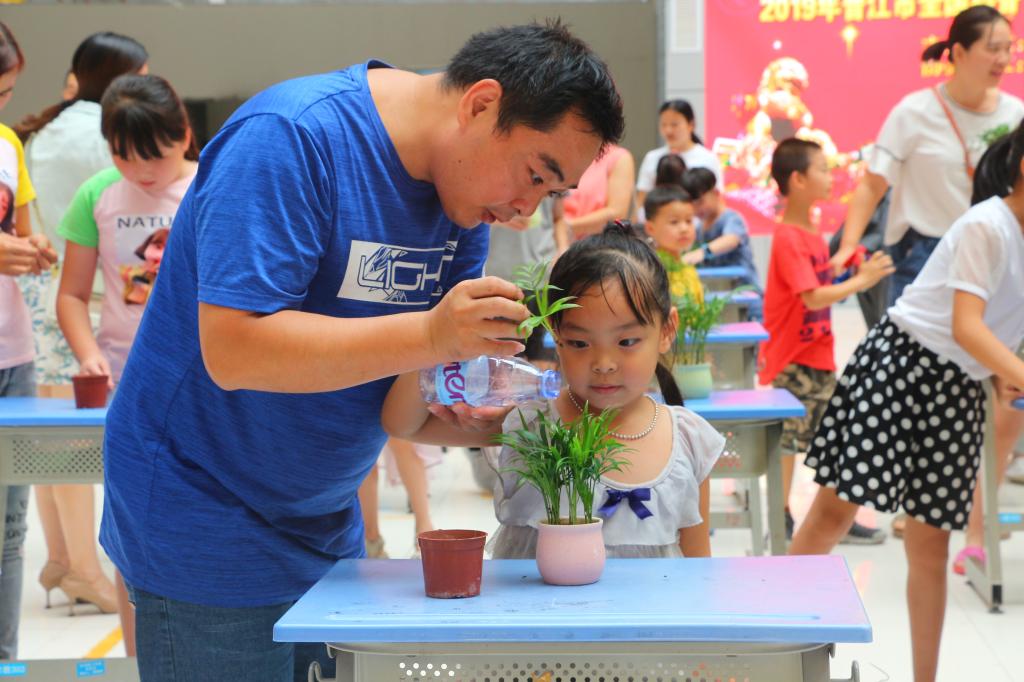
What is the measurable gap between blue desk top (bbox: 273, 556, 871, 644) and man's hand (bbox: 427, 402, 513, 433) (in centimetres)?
20

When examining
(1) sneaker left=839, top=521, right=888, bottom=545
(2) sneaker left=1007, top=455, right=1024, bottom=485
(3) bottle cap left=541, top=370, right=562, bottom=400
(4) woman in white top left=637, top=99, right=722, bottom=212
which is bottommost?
(1) sneaker left=839, top=521, right=888, bottom=545

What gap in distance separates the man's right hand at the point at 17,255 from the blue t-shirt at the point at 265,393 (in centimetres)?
134

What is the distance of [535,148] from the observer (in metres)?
1.38

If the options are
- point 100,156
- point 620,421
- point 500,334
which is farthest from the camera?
point 100,156

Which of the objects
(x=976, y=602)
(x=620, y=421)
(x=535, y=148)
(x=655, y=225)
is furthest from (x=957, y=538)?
(x=535, y=148)

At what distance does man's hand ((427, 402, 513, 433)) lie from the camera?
5.29 feet

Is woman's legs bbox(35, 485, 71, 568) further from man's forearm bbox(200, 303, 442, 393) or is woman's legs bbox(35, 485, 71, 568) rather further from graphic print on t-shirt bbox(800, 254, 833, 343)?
man's forearm bbox(200, 303, 442, 393)

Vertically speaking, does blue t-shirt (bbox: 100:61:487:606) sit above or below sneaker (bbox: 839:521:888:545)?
above

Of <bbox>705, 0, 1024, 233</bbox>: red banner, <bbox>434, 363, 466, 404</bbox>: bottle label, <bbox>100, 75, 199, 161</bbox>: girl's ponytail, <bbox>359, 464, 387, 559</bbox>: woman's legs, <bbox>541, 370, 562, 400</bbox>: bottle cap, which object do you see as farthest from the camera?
<bbox>705, 0, 1024, 233</bbox>: red banner

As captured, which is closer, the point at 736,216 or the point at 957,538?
the point at 957,538

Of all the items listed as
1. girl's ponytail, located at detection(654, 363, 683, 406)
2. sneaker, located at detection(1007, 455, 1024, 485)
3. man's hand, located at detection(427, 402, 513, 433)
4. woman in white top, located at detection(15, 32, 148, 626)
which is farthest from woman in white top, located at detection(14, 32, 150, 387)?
sneaker, located at detection(1007, 455, 1024, 485)

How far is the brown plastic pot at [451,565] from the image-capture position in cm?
144

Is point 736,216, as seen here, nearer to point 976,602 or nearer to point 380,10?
point 976,602

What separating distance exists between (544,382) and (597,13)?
9.35 m
